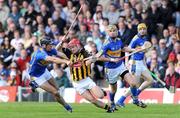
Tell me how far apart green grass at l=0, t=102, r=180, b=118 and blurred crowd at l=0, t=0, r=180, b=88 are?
3.73m

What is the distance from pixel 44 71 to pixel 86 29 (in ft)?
26.4

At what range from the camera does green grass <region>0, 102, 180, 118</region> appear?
1977cm

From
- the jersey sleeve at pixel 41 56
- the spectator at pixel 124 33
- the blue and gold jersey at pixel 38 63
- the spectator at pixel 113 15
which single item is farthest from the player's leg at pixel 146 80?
the spectator at pixel 113 15

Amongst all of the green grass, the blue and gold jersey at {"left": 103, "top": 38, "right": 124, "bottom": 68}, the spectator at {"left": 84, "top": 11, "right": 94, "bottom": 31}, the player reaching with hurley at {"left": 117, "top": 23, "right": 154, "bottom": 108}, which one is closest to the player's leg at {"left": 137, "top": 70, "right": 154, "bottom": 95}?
the player reaching with hurley at {"left": 117, "top": 23, "right": 154, "bottom": 108}

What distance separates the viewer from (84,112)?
21109 mm

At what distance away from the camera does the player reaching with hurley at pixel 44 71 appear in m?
21.1

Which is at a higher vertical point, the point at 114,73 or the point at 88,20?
the point at 88,20

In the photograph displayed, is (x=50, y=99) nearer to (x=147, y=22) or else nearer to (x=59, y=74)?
(x=59, y=74)

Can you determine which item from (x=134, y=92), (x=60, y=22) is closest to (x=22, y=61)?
(x=60, y=22)

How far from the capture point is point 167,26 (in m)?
28.5

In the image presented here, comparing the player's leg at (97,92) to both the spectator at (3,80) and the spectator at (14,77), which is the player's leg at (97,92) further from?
the spectator at (3,80)

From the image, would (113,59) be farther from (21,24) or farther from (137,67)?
(21,24)

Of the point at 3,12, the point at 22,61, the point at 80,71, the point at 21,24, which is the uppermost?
the point at 3,12

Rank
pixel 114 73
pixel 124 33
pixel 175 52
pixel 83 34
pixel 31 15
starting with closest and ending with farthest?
1. pixel 114 73
2. pixel 175 52
3. pixel 124 33
4. pixel 83 34
5. pixel 31 15
